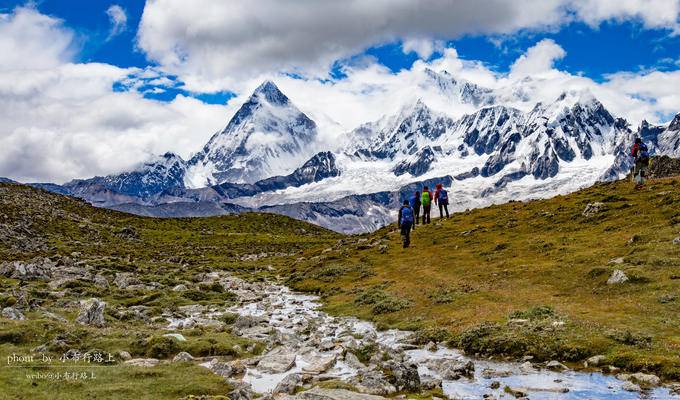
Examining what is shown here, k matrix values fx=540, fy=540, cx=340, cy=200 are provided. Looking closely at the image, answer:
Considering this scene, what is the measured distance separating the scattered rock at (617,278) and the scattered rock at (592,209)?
21980mm

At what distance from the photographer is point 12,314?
92.5 ft

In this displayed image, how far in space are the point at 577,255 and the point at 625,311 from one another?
13363 mm

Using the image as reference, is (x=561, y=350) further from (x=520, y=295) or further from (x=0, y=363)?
(x=0, y=363)

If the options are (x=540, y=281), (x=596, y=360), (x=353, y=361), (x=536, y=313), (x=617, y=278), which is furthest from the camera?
(x=540, y=281)

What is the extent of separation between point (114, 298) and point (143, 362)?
20.1 meters

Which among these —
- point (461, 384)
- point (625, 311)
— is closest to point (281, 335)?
point (461, 384)

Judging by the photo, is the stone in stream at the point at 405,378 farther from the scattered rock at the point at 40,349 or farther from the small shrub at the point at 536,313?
the scattered rock at the point at 40,349

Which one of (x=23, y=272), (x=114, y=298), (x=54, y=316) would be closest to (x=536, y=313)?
(x=54, y=316)

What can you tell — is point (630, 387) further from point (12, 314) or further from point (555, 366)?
point (12, 314)

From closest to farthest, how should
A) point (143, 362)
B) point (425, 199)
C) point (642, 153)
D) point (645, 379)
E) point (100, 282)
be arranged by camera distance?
point (645, 379)
point (143, 362)
point (100, 282)
point (642, 153)
point (425, 199)

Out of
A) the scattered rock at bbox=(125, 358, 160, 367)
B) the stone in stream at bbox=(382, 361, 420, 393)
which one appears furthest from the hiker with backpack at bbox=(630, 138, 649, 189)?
the scattered rock at bbox=(125, 358, 160, 367)

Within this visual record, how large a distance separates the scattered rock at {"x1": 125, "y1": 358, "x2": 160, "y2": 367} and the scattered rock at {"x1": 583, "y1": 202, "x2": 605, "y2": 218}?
146 ft

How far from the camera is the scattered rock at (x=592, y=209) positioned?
53438 millimetres

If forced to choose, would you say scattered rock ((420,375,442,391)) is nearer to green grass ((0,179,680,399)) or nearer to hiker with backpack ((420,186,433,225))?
green grass ((0,179,680,399))
